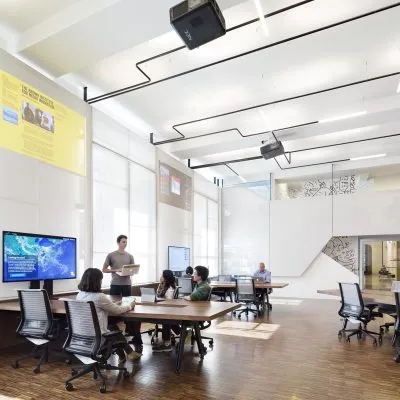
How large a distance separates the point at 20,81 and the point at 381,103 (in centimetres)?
653

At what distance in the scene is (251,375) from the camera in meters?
3.86

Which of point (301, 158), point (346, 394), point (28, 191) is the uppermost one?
point (301, 158)

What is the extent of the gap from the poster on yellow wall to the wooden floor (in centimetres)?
280

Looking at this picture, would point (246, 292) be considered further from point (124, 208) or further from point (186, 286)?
point (124, 208)

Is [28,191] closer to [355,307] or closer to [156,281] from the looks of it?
[156,281]

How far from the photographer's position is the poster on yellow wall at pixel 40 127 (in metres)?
4.89

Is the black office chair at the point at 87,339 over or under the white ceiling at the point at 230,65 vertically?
under

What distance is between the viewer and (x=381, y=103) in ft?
24.0

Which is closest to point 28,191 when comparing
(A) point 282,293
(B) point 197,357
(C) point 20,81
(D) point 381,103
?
(C) point 20,81

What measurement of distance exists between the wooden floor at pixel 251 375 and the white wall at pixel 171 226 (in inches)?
143

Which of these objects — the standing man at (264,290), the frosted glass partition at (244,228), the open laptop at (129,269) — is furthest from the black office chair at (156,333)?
the frosted glass partition at (244,228)

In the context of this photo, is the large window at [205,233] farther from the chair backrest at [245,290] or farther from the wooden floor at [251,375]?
the wooden floor at [251,375]

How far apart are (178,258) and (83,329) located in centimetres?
617

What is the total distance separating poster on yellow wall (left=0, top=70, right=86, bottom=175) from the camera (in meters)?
4.89
